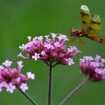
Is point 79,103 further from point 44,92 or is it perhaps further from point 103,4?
point 103,4

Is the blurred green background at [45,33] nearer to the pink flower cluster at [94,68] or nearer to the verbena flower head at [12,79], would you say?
the pink flower cluster at [94,68]

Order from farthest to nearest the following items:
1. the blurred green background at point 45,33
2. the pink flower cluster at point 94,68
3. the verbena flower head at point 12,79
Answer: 1. the blurred green background at point 45,33
2. the pink flower cluster at point 94,68
3. the verbena flower head at point 12,79

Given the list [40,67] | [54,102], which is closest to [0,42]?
[40,67]

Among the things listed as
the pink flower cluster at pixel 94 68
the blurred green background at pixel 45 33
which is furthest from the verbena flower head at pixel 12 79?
the blurred green background at pixel 45 33

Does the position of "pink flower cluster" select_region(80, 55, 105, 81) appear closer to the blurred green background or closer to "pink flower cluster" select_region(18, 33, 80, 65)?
"pink flower cluster" select_region(18, 33, 80, 65)

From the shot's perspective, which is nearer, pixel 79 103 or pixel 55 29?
pixel 79 103

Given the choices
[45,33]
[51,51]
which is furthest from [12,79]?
[45,33]

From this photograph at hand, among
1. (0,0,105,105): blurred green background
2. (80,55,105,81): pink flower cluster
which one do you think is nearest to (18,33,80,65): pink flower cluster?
(80,55,105,81): pink flower cluster

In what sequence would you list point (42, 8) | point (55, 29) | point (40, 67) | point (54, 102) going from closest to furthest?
point (54, 102)
point (40, 67)
point (55, 29)
point (42, 8)
